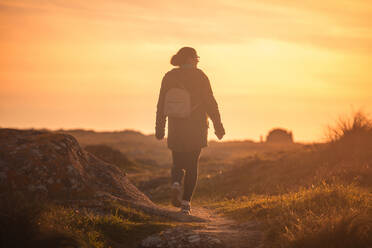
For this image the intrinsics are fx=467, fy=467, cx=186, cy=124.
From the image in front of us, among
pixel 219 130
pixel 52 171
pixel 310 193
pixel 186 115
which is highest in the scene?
pixel 186 115

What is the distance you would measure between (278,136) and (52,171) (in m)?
41.3

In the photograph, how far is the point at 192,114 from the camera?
29.8 feet

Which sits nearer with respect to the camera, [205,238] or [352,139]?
[205,238]

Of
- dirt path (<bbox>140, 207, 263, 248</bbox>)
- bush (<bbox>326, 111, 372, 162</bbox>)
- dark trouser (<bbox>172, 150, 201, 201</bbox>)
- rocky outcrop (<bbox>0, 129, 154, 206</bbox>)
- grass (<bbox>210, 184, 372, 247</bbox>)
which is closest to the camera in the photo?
grass (<bbox>210, 184, 372, 247</bbox>)

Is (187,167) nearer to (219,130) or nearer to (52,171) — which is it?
(219,130)

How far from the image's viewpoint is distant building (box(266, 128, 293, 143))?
47438 mm

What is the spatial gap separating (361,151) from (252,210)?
22.2 ft

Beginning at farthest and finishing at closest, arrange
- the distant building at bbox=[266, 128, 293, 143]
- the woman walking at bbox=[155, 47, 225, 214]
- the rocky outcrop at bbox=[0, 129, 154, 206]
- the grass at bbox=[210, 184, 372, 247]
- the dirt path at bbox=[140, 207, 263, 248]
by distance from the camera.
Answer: the distant building at bbox=[266, 128, 293, 143] < the woman walking at bbox=[155, 47, 225, 214] < the rocky outcrop at bbox=[0, 129, 154, 206] < the dirt path at bbox=[140, 207, 263, 248] < the grass at bbox=[210, 184, 372, 247]

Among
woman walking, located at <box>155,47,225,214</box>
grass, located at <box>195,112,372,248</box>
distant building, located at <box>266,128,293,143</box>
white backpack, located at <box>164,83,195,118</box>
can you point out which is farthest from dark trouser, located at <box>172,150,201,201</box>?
distant building, located at <box>266,128,293,143</box>

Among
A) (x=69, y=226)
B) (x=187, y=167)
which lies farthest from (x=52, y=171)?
(x=187, y=167)

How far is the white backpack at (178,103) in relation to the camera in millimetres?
8844

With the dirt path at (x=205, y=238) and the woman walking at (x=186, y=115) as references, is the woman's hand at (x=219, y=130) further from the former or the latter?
the dirt path at (x=205, y=238)

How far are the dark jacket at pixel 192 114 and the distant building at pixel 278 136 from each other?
128 ft

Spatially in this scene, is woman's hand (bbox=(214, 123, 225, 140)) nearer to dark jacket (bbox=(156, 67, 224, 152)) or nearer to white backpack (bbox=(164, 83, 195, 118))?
dark jacket (bbox=(156, 67, 224, 152))
